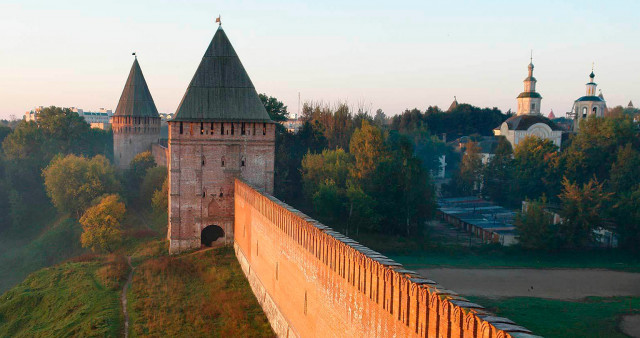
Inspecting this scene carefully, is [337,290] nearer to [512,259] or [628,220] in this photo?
[512,259]

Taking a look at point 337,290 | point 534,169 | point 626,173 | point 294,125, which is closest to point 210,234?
point 337,290

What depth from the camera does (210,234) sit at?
92.9ft

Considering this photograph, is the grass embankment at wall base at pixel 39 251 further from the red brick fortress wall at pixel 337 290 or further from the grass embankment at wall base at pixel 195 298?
the red brick fortress wall at pixel 337 290

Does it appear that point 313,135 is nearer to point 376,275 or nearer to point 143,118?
point 143,118

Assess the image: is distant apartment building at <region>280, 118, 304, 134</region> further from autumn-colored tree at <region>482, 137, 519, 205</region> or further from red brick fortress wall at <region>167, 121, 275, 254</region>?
autumn-colored tree at <region>482, 137, 519, 205</region>

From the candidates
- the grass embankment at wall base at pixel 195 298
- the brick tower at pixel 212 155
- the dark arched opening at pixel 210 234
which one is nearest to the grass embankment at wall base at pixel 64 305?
the grass embankment at wall base at pixel 195 298

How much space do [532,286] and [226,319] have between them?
15330 millimetres

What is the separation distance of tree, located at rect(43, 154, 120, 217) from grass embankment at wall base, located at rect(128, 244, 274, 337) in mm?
14900

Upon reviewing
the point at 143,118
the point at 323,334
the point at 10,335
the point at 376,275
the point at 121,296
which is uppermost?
the point at 143,118

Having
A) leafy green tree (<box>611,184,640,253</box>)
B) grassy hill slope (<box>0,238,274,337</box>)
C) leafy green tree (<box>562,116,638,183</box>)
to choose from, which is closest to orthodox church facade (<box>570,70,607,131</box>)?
leafy green tree (<box>562,116,638,183</box>)

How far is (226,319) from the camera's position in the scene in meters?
19.0

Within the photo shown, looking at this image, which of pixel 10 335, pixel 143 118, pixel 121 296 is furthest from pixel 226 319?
pixel 143 118

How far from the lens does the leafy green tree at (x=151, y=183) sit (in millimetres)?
39219

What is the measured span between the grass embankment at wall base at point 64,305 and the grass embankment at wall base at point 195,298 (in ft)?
3.19
